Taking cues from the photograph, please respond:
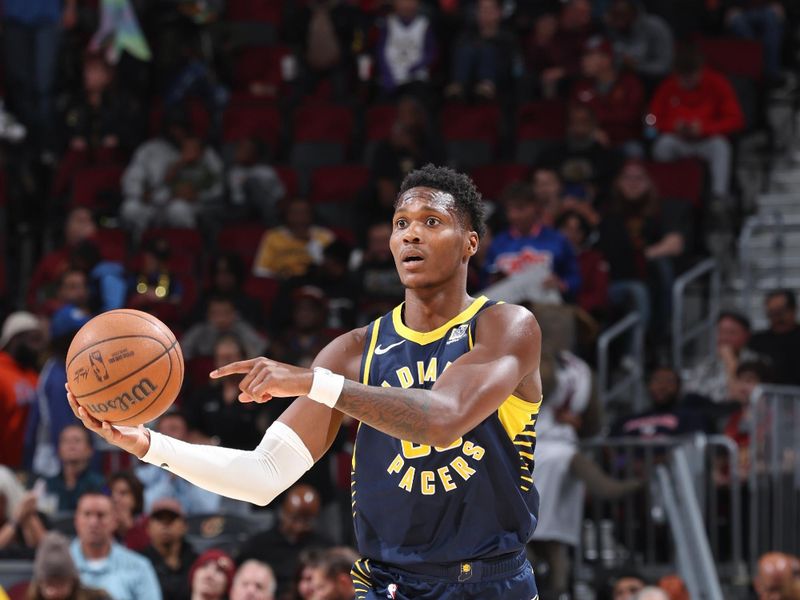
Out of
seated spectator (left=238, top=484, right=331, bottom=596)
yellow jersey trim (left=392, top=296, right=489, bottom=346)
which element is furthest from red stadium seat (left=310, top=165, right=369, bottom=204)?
yellow jersey trim (left=392, top=296, right=489, bottom=346)

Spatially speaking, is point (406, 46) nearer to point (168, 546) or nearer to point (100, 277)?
point (100, 277)

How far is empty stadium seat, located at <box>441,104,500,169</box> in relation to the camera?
15148 mm

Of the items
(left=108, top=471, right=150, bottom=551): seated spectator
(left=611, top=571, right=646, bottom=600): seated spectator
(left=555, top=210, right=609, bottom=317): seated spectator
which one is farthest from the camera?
(left=555, top=210, right=609, bottom=317): seated spectator

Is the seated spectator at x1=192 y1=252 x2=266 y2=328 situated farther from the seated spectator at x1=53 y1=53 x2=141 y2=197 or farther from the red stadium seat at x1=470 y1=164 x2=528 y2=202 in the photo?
the seated spectator at x1=53 y1=53 x2=141 y2=197

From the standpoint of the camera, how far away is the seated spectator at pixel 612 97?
49.8 ft

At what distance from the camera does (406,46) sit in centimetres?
1602

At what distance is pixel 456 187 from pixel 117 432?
1.48 metres

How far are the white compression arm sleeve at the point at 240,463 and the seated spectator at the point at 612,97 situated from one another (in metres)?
9.96

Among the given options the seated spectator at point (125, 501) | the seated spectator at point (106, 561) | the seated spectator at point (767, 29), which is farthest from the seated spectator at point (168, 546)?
the seated spectator at point (767, 29)

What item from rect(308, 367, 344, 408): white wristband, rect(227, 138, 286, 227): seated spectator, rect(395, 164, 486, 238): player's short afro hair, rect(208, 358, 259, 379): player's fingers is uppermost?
rect(227, 138, 286, 227): seated spectator

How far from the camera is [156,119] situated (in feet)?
53.9

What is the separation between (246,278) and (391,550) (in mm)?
9376

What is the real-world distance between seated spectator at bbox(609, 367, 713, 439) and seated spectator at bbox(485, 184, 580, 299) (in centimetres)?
110

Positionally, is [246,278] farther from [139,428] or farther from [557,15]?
[139,428]
